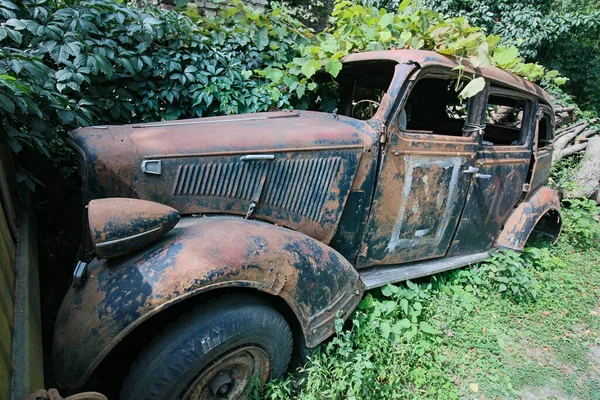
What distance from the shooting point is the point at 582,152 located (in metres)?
6.13

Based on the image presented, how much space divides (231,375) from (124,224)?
970 mm

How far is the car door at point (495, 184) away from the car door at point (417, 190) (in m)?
0.15

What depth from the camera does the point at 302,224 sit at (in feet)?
7.92

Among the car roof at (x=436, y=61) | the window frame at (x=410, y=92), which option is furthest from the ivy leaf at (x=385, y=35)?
the window frame at (x=410, y=92)

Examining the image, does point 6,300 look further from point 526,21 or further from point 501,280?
point 526,21

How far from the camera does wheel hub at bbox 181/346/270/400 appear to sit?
5.99 ft

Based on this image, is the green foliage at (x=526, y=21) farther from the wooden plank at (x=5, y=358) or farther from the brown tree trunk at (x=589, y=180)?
the wooden plank at (x=5, y=358)

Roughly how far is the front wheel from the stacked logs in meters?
5.25

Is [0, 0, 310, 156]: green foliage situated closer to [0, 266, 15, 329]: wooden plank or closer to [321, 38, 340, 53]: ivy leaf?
[321, 38, 340, 53]: ivy leaf

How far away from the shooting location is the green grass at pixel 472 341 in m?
2.29

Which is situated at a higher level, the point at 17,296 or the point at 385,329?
the point at 17,296

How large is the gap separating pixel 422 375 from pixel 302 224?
→ 1.25 meters

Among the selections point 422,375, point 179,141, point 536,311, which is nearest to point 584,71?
point 536,311

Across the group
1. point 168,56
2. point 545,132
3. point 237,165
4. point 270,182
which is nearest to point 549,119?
point 545,132
